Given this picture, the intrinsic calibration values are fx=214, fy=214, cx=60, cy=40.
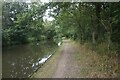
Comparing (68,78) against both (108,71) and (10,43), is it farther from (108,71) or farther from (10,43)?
(10,43)

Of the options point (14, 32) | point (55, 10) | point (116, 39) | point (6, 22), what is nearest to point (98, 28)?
point (116, 39)

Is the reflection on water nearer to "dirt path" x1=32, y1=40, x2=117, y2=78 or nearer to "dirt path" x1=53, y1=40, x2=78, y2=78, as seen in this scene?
"dirt path" x1=32, y1=40, x2=117, y2=78

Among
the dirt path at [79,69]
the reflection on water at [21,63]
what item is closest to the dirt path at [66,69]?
the dirt path at [79,69]

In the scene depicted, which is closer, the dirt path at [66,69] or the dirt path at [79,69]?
the dirt path at [79,69]

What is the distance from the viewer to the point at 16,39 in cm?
4878

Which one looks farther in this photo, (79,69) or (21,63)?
(21,63)

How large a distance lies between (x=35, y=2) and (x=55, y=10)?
2.14 metres

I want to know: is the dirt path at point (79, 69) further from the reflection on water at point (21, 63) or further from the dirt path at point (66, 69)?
the reflection on water at point (21, 63)

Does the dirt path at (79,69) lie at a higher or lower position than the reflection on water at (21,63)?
higher

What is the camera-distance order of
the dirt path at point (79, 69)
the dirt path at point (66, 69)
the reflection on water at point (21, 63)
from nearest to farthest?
the dirt path at point (79, 69)
the dirt path at point (66, 69)
the reflection on water at point (21, 63)

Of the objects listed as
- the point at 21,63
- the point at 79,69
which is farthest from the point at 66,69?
the point at 21,63

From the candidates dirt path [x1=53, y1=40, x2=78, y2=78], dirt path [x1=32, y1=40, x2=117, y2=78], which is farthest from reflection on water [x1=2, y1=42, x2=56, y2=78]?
dirt path [x1=53, y1=40, x2=78, y2=78]

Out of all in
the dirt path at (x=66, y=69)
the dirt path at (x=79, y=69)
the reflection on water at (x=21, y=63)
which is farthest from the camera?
the reflection on water at (x=21, y=63)

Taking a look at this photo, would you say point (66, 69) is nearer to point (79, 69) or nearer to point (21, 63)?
point (79, 69)
